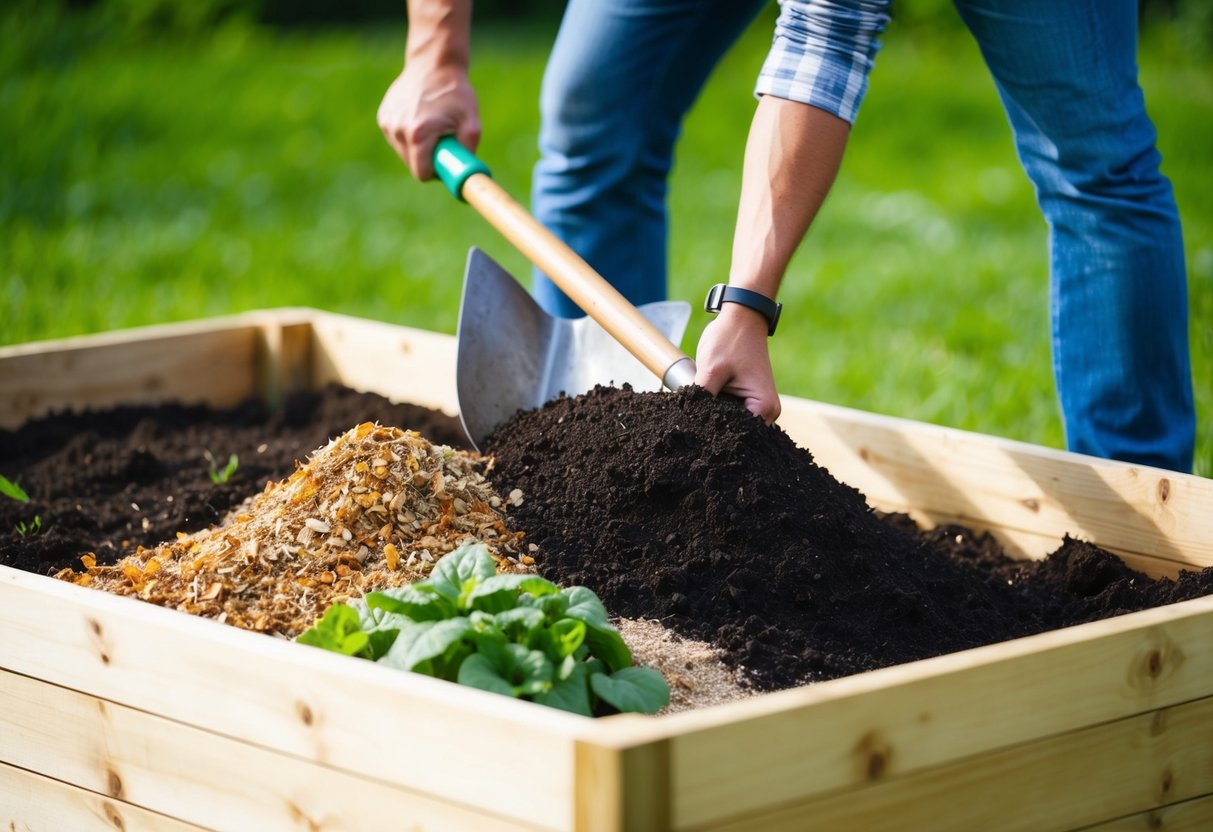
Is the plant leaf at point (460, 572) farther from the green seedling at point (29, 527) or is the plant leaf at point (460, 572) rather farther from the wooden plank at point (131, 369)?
the wooden plank at point (131, 369)

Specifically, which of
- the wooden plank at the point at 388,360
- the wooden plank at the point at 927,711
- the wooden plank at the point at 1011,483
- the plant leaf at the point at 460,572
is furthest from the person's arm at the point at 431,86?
the wooden plank at the point at 927,711

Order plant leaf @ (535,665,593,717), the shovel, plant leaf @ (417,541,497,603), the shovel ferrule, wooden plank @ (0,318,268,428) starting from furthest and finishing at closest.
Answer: wooden plank @ (0,318,268,428) < the shovel < the shovel ferrule < plant leaf @ (417,541,497,603) < plant leaf @ (535,665,593,717)

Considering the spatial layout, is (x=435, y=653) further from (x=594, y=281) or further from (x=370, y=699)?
(x=594, y=281)

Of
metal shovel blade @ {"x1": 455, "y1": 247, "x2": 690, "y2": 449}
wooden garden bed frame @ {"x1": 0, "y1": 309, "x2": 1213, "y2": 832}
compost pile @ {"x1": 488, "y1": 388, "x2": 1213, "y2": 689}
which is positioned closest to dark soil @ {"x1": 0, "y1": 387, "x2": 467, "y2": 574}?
metal shovel blade @ {"x1": 455, "y1": 247, "x2": 690, "y2": 449}

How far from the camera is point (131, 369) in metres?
3.43

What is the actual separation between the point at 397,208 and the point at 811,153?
430 cm

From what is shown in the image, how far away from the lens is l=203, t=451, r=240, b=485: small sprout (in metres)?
2.73

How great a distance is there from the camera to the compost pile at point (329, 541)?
1944 mm

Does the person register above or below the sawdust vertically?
above

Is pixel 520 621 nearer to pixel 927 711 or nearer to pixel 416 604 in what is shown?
pixel 416 604

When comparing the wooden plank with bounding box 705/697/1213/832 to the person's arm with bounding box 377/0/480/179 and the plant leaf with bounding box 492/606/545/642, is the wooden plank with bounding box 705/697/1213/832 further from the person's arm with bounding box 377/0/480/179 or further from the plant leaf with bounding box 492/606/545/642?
the person's arm with bounding box 377/0/480/179

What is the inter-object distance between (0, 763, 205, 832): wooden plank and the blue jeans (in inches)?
60.7

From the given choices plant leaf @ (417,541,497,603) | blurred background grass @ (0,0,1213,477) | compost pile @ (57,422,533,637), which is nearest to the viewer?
plant leaf @ (417,541,497,603)

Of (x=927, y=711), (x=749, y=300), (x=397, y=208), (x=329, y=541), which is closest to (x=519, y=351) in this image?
(x=749, y=300)
